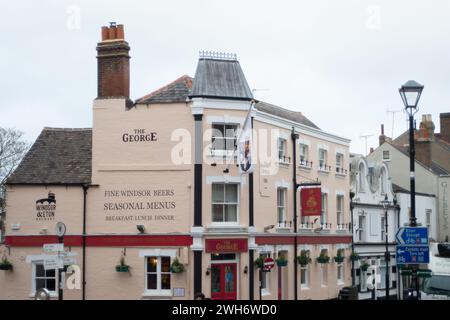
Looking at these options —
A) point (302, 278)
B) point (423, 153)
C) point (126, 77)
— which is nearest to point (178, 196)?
point (126, 77)

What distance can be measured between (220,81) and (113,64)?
4810mm

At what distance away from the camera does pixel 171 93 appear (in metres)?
33.4

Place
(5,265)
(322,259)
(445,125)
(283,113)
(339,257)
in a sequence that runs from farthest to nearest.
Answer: (445,125) → (283,113) → (339,257) → (322,259) → (5,265)

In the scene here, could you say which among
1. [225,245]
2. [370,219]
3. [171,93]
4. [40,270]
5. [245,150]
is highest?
[171,93]

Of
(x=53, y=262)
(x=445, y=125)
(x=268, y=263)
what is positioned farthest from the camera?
(x=445, y=125)

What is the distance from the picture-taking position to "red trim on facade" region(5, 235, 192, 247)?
32312mm

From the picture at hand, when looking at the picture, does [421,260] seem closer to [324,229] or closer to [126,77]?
[126,77]

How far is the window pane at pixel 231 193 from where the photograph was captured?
3322 centimetres

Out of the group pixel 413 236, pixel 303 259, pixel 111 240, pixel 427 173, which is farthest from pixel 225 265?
pixel 427 173

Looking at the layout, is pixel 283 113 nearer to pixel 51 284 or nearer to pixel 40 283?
pixel 51 284

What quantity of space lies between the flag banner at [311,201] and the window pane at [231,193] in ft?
16.0

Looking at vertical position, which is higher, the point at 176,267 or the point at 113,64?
the point at 113,64

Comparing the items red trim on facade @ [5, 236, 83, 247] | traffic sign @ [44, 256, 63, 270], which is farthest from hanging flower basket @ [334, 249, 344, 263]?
traffic sign @ [44, 256, 63, 270]

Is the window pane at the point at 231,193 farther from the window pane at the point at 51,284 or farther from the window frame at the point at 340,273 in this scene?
the window frame at the point at 340,273
